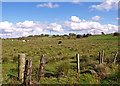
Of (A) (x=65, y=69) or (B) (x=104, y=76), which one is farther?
(A) (x=65, y=69)

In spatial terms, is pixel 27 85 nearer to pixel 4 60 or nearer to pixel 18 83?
pixel 18 83

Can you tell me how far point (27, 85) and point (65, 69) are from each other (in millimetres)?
3300

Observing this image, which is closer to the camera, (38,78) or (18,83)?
(18,83)

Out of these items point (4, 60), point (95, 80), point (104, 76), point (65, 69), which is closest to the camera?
point (95, 80)

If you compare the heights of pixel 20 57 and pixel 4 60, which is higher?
pixel 20 57

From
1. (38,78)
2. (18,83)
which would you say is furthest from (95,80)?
(18,83)

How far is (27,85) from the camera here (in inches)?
228

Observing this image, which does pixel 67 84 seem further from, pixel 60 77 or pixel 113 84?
pixel 113 84

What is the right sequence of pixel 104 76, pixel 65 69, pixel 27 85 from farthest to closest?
pixel 65 69 < pixel 104 76 < pixel 27 85

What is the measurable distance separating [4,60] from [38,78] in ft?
23.7

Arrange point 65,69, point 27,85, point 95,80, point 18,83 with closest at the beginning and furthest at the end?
point 27,85 < point 18,83 < point 95,80 < point 65,69

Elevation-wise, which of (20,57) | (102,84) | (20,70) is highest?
(20,57)

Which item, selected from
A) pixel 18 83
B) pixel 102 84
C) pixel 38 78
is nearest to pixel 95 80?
pixel 102 84

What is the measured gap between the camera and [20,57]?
650 cm
